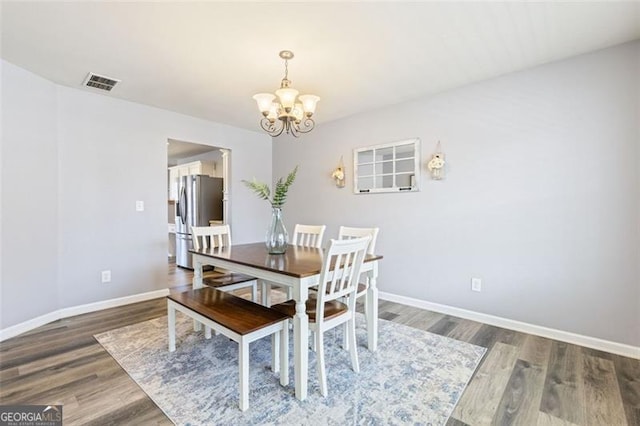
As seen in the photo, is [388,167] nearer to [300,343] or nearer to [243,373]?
[300,343]

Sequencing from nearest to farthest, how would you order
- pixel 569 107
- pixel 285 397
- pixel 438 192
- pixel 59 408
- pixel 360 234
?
pixel 59 408, pixel 285 397, pixel 569 107, pixel 360 234, pixel 438 192

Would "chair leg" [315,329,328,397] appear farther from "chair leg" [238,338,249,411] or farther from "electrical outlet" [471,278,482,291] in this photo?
"electrical outlet" [471,278,482,291]

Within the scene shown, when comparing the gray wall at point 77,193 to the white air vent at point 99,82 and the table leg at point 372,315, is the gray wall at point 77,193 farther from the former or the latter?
the table leg at point 372,315

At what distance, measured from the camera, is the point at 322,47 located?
2275 millimetres

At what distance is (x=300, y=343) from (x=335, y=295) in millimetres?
352

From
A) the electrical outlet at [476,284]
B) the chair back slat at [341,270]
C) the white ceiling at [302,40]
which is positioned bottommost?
the electrical outlet at [476,284]

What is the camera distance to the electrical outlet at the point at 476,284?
9.75 feet

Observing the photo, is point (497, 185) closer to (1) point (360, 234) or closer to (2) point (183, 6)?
(1) point (360, 234)

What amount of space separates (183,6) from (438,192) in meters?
2.73

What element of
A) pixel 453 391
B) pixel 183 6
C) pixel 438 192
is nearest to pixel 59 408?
pixel 453 391

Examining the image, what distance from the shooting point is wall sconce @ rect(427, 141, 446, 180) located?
123 inches

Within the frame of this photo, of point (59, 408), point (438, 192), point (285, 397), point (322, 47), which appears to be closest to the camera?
point (59, 408)

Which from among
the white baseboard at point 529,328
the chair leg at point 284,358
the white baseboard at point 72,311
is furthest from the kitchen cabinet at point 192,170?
the chair leg at point 284,358

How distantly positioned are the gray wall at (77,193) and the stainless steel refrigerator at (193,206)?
1.46m
